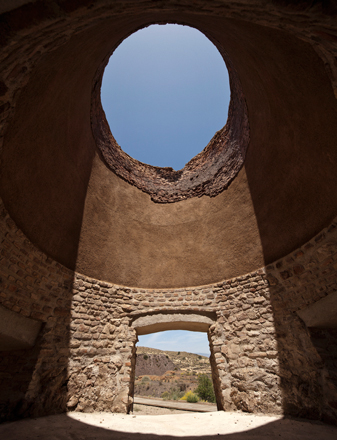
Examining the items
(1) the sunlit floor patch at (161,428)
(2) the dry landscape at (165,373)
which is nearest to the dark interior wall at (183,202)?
(1) the sunlit floor patch at (161,428)

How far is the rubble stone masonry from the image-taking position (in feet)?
10.7

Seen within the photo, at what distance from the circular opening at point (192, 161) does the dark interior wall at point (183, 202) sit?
350 millimetres

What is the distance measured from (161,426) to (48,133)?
16.5ft

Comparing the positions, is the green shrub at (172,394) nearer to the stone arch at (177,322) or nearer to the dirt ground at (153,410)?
the dirt ground at (153,410)

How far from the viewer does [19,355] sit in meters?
3.50

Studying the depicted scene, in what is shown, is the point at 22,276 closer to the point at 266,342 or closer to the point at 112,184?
the point at 112,184

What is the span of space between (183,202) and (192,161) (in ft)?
6.82

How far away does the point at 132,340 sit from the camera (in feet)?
14.8

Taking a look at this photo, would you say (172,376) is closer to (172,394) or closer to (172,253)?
(172,394)

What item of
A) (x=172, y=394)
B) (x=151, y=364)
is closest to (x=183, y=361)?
(x=151, y=364)

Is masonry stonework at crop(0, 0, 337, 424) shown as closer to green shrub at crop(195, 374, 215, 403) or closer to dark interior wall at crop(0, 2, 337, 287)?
dark interior wall at crop(0, 2, 337, 287)

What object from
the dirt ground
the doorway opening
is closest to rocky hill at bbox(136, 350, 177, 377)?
the doorway opening

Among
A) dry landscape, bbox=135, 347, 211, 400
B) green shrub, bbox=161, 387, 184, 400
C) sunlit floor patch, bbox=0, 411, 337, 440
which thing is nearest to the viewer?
sunlit floor patch, bbox=0, 411, 337, 440

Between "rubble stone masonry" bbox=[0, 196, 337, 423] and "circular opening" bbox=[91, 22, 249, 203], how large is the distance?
3000mm
